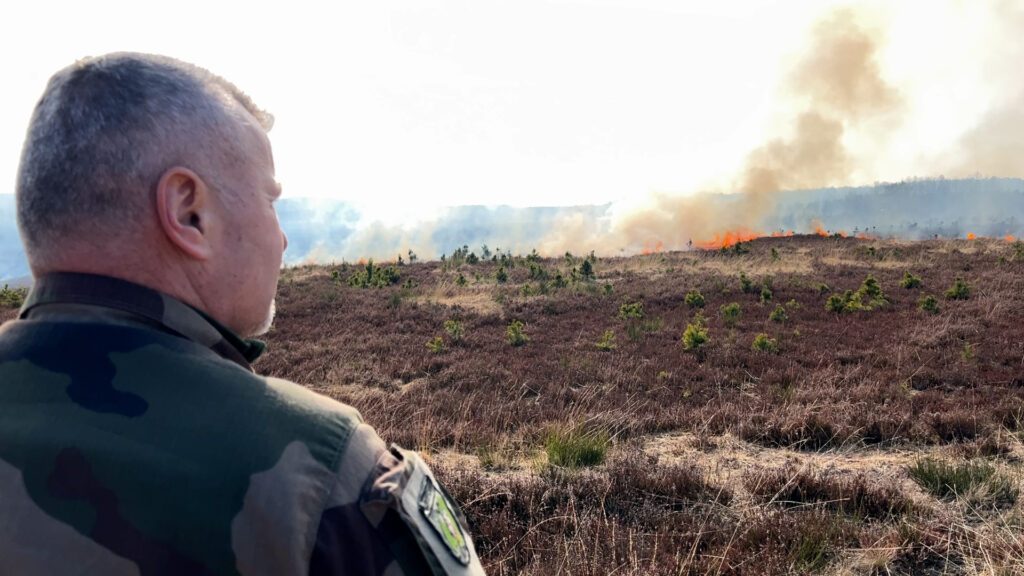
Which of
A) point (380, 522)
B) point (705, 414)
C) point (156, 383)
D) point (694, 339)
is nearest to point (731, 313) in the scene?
point (694, 339)

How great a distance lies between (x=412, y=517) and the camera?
3.64ft

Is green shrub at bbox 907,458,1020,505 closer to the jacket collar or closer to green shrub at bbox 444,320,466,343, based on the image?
the jacket collar

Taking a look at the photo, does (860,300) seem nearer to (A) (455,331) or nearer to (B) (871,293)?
(B) (871,293)

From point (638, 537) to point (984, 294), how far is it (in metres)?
16.7

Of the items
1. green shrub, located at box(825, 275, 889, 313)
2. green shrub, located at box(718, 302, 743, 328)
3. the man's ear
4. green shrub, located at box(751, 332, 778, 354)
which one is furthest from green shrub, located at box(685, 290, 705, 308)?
the man's ear

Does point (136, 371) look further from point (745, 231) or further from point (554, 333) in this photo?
point (745, 231)

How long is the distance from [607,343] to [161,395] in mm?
12615

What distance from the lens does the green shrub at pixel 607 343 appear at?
13305mm

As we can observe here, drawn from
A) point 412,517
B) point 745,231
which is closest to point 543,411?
point 412,517

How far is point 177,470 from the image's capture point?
3.37 feet

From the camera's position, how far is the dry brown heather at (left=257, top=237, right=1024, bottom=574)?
418 cm

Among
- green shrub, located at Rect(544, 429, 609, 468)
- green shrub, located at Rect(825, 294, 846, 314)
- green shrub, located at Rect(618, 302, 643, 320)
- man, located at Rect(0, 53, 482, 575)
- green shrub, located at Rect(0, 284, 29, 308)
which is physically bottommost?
green shrub, located at Rect(0, 284, 29, 308)

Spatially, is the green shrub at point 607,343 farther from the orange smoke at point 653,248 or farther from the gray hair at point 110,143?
the orange smoke at point 653,248

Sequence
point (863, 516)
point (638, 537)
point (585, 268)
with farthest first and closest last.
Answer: point (585, 268) → point (863, 516) → point (638, 537)
